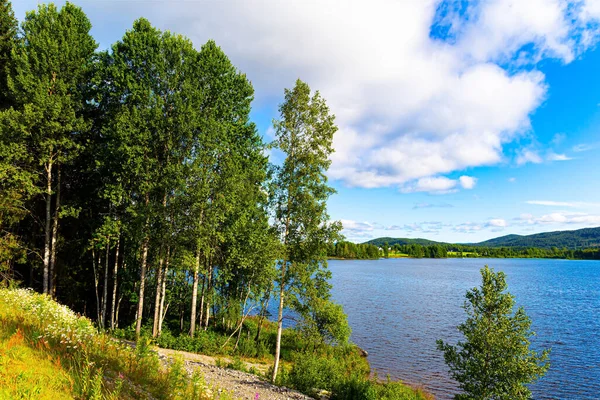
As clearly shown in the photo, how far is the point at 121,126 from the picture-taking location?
66.7 feet

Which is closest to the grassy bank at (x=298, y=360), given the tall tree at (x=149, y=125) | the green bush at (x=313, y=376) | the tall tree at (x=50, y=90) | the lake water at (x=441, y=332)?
the green bush at (x=313, y=376)

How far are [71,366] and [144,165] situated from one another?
17186 millimetres

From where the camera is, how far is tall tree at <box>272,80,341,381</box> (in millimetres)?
18828

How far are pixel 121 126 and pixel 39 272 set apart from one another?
42.1 feet

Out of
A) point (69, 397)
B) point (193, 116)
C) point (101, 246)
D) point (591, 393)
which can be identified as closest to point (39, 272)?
A: point (101, 246)

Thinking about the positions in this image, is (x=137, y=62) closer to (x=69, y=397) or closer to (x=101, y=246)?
(x=101, y=246)

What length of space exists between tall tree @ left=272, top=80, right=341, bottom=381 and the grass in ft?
35.6

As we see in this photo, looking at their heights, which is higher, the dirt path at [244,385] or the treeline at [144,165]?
the treeline at [144,165]

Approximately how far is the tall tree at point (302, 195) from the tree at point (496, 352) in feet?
29.8

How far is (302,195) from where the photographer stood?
62.0 ft

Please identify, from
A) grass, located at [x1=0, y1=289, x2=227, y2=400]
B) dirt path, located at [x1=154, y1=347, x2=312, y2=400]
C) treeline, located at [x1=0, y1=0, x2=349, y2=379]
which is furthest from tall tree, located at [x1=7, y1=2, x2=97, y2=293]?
grass, located at [x1=0, y1=289, x2=227, y2=400]

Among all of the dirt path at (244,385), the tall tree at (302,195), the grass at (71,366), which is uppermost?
the tall tree at (302,195)

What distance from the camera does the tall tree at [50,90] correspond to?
778 inches

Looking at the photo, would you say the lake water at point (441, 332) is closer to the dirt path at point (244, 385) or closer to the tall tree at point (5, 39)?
the dirt path at point (244, 385)
